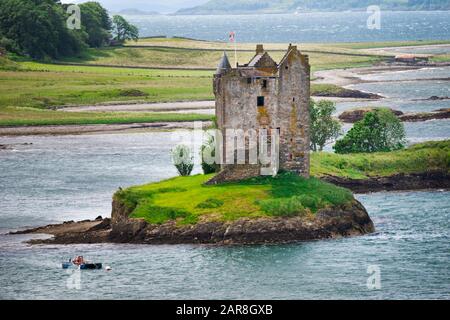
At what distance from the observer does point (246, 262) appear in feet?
280

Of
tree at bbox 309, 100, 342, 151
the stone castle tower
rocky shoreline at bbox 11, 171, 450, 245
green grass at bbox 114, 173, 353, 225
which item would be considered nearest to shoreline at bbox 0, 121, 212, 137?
tree at bbox 309, 100, 342, 151

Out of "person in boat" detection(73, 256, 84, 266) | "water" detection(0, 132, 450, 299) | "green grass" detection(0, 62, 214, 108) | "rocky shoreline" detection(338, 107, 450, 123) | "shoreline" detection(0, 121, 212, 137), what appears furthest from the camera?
"green grass" detection(0, 62, 214, 108)

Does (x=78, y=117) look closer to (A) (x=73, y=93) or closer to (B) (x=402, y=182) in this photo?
(A) (x=73, y=93)

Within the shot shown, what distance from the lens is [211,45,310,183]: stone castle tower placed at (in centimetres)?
9631

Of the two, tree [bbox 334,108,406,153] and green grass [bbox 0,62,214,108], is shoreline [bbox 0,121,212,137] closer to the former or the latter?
green grass [bbox 0,62,214,108]

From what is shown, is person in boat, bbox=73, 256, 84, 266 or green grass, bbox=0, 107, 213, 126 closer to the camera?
person in boat, bbox=73, 256, 84, 266

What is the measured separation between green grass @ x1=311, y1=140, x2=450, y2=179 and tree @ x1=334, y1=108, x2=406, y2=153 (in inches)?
206

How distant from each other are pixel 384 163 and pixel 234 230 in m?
30.8

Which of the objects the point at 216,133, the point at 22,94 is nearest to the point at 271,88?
the point at 216,133

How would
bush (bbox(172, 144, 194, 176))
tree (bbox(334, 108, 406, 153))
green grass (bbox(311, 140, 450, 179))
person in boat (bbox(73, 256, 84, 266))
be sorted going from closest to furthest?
1. person in boat (bbox(73, 256, 84, 266))
2. bush (bbox(172, 144, 194, 176))
3. green grass (bbox(311, 140, 450, 179))
4. tree (bbox(334, 108, 406, 153))

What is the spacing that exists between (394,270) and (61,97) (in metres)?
107

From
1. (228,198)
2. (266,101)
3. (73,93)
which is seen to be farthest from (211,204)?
(73,93)

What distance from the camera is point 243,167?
318ft

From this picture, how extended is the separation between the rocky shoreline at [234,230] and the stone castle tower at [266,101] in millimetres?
6705
